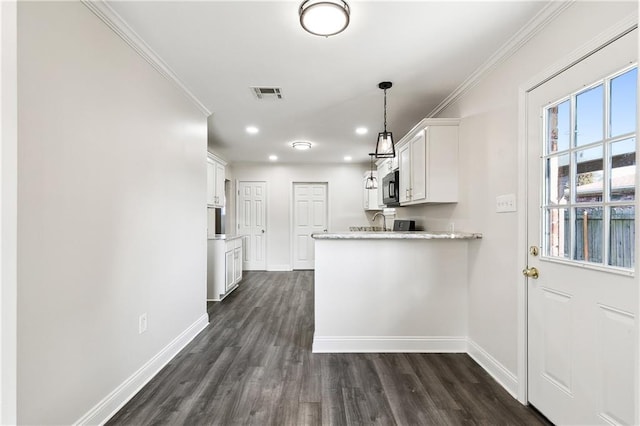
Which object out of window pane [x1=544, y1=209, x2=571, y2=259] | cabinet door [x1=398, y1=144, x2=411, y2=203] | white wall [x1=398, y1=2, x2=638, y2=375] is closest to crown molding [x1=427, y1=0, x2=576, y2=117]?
white wall [x1=398, y1=2, x2=638, y2=375]

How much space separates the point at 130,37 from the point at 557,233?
2873 millimetres

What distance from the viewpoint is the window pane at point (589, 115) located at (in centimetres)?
137

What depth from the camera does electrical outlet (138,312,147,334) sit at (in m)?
2.00

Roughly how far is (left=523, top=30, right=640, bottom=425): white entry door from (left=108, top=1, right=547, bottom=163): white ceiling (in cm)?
61

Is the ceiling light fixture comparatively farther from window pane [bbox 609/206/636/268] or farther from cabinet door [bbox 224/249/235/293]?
window pane [bbox 609/206/636/268]

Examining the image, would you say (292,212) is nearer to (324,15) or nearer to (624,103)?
(324,15)

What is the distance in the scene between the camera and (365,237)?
2514 mm

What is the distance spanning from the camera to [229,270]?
4387mm

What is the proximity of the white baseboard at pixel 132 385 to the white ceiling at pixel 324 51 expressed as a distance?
7.42 ft

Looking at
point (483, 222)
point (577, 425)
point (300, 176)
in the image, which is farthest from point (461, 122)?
point (300, 176)

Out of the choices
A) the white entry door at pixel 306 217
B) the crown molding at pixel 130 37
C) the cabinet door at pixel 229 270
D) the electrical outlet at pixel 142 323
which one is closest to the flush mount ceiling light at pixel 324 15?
the crown molding at pixel 130 37

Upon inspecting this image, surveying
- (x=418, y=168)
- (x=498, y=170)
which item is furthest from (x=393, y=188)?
(x=498, y=170)

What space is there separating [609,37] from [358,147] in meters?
3.75

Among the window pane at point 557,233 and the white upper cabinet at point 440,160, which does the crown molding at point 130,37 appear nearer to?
the white upper cabinet at point 440,160
